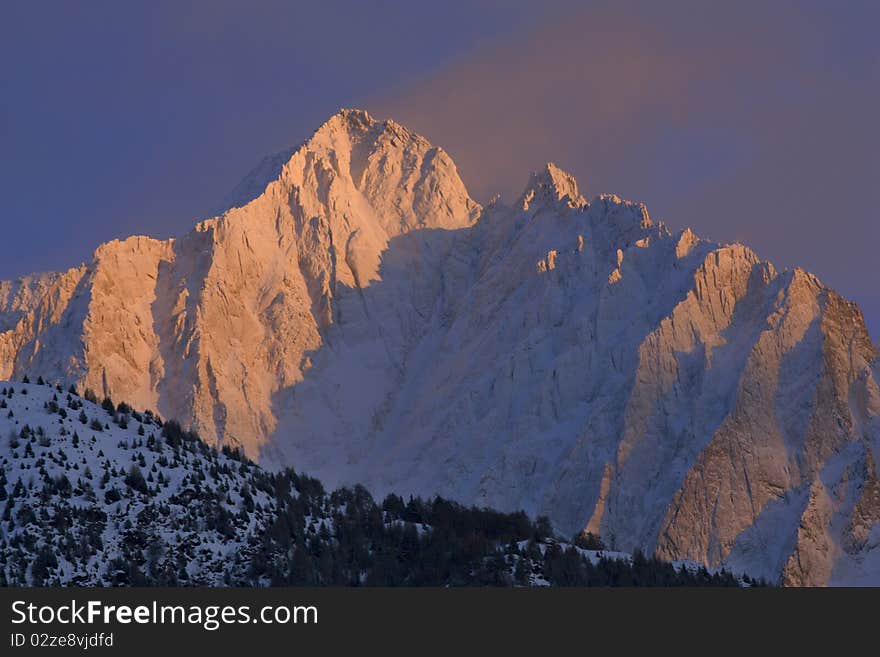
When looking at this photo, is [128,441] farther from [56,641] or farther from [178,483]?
[56,641]

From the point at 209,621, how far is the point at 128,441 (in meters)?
62.8

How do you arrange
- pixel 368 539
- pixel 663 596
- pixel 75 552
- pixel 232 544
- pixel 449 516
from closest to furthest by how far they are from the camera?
pixel 663 596 → pixel 75 552 → pixel 232 544 → pixel 368 539 → pixel 449 516

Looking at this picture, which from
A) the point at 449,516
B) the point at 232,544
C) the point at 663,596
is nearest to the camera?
the point at 663,596

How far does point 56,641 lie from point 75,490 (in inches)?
2030

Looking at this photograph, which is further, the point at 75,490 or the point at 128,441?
the point at 128,441

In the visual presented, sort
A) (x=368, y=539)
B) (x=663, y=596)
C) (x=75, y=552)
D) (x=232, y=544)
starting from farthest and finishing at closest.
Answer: (x=368, y=539) → (x=232, y=544) → (x=75, y=552) → (x=663, y=596)

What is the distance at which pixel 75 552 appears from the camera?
150m

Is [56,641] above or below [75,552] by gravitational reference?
below

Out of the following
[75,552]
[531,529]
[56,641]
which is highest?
[531,529]

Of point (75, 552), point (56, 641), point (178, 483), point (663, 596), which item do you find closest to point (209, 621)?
point (56, 641)

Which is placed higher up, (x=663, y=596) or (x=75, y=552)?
(x=75, y=552)

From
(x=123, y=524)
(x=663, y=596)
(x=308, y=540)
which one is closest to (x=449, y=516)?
(x=308, y=540)

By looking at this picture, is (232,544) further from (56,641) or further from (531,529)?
(56,641)

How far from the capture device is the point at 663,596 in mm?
118812
